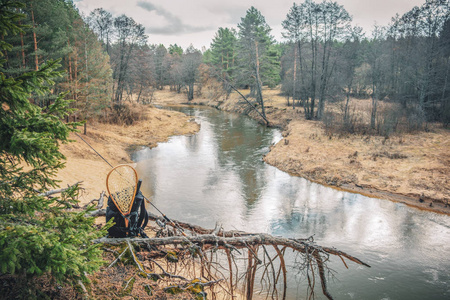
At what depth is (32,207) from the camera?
2.75 meters

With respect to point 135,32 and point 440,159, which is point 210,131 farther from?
point 440,159

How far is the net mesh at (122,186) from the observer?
4637 millimetres

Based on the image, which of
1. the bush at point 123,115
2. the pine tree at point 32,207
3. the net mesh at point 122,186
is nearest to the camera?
the pine tree at point 32,207

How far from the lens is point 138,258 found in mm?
4367

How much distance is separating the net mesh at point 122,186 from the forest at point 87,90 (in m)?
0.77

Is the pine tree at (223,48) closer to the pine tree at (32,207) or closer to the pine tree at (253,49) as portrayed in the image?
the pine tree at (253,49)

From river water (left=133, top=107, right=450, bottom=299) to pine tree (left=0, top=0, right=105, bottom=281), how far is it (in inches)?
184

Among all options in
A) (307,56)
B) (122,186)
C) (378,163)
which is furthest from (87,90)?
(307,56)

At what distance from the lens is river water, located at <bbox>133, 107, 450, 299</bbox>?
7527mm

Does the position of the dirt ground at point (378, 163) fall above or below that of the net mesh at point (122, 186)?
below

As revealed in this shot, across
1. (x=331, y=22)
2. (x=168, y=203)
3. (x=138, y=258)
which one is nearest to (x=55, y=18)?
(x=168, y=203)

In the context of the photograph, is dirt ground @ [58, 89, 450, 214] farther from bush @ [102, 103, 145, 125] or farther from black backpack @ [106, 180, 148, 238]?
black backpack @ [106, 180, 148, 238]

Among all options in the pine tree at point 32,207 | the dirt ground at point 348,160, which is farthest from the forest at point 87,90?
the dirt ground at point 348,160

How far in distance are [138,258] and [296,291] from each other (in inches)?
185
